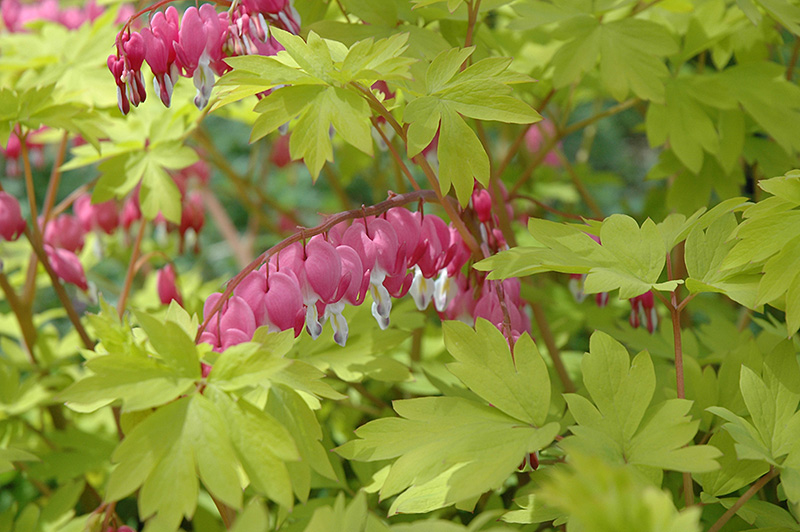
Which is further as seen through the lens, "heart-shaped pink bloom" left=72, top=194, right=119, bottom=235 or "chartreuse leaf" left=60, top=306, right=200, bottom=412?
"heart-shaped pink bloom" left=72, top=194, right=119, bottom=235

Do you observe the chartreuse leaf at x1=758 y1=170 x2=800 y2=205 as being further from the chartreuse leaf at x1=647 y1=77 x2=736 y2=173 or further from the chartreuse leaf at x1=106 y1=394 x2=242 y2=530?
the chartreuse leaf at x1=106 y1=394 x2=242 y2=530

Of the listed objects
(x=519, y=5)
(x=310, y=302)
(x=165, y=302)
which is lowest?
(x=165, y=302)

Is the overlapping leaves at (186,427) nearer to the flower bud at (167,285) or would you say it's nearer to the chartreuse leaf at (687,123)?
the flower bud at (167,285)

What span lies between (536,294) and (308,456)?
73 centimetres

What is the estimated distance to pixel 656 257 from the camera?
969 mm

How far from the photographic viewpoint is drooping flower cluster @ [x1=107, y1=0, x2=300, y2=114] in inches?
43.0

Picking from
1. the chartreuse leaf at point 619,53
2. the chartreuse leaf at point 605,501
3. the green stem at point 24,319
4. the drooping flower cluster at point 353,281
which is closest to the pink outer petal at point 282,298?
the drooping flower cluster at point 353,281

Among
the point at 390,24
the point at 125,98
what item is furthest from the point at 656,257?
the point at 125,98

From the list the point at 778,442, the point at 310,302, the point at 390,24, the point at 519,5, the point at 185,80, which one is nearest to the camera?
the point at 778,442

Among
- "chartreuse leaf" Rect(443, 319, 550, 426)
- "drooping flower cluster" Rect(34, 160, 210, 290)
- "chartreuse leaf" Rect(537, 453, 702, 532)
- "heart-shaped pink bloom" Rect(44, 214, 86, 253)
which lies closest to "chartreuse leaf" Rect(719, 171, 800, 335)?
"chartreuse leaf" Rect(443, 319, 550, 426)

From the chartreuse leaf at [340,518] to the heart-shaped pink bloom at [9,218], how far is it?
1.03 metres

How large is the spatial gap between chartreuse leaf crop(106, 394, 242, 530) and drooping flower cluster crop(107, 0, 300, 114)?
21.7 inches

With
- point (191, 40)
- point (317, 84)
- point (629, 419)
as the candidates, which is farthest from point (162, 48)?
point (629, 419)

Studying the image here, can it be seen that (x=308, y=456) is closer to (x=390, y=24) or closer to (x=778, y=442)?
(x=778, y=442)
